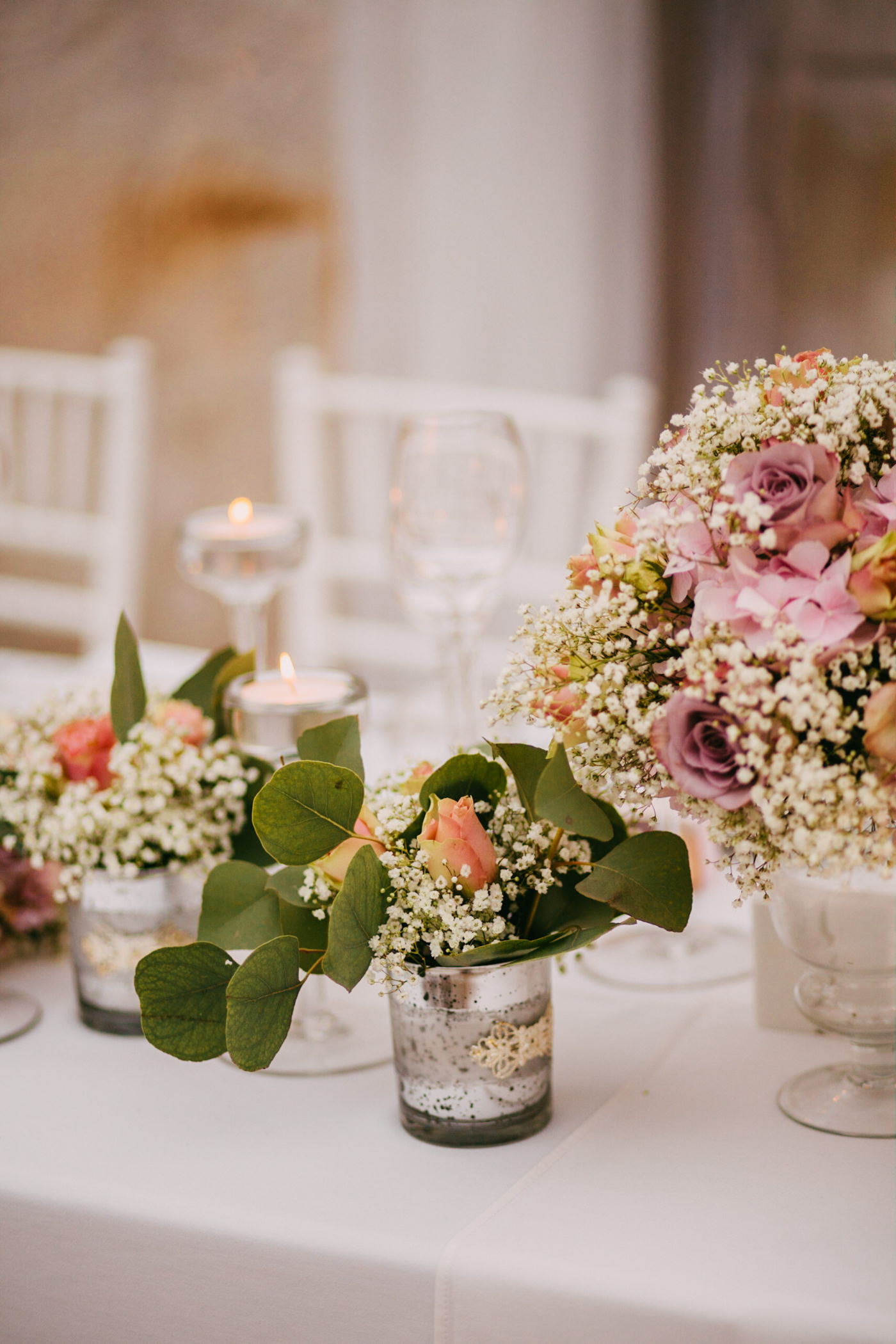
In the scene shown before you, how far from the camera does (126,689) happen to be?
33.4 inches

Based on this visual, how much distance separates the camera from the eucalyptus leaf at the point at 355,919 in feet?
2.10

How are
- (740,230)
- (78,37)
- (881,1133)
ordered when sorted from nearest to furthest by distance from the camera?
(881,1133)
(740,230)
(78,37)

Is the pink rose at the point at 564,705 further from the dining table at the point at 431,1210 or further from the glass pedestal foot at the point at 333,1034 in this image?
the glass pedestal foot at the point at 333,1034

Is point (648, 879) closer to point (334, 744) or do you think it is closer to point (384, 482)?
point (334, 744)

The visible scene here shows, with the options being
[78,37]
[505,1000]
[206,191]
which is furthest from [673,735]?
[78,37]

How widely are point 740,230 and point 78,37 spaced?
1.75 metres

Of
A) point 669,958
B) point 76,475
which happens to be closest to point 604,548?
point 669,958

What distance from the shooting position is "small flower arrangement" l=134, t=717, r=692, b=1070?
2.13ft

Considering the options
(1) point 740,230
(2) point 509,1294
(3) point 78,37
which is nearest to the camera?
(2) point 509,1294

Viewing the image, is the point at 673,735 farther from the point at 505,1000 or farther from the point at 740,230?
the point at 740,230

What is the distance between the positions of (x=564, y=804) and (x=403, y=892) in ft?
0.31

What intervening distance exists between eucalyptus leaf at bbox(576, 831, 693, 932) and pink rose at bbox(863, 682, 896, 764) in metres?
0.12

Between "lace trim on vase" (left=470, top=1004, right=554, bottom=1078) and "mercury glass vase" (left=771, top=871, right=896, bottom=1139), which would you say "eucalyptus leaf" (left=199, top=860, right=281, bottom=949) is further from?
"mercury glass vase" (left=771, top=871, right=896, bottom=1139)

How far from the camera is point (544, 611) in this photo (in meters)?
0.68
